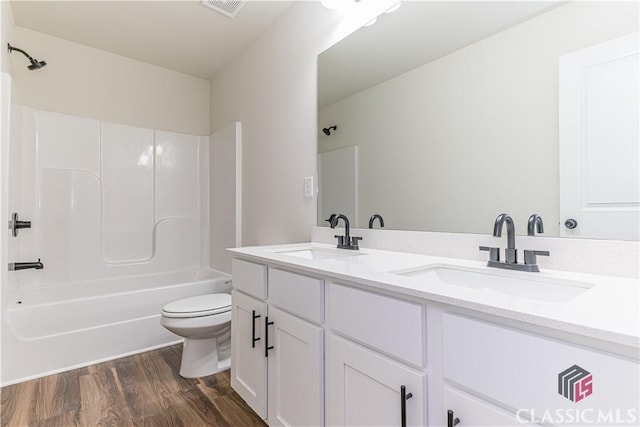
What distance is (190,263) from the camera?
3221mm

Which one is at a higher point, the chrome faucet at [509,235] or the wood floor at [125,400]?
the chrome faucet at [509,235]

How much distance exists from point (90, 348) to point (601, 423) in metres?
2.66

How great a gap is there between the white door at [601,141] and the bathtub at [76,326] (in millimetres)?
2547

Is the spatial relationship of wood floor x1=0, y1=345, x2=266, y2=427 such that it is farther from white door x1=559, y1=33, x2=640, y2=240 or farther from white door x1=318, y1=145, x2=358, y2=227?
white door x1=559, y1=33, x2=640, y2=240

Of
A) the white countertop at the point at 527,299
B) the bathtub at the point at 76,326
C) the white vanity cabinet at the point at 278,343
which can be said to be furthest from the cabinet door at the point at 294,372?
Result: the bathtub at the point at 76,326

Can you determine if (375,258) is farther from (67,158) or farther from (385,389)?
(67,158)

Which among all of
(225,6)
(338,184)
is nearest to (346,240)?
(338,184)

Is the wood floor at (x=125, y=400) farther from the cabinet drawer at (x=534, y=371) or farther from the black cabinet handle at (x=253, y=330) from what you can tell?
the cabinet drawer at (x=534, y=371)

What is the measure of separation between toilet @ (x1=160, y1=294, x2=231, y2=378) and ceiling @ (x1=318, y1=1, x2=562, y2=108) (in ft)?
4.68

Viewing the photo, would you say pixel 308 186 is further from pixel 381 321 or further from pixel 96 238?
pixel 96 238

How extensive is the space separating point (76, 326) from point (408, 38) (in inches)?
105

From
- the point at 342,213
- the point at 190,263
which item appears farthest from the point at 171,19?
the point at 190,263

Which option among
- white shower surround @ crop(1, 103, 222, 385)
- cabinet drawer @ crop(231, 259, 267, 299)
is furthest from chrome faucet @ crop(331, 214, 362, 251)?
white shower surround @ crop(1, 103, 222, 385)

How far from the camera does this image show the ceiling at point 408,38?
3.99 ft
